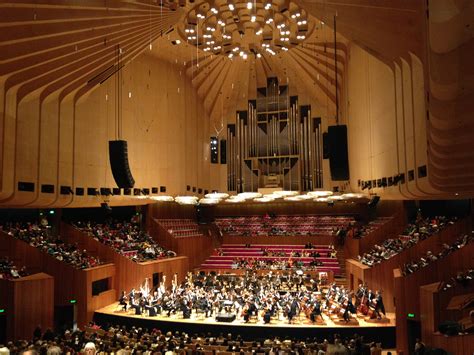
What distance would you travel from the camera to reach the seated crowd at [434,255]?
413 inches

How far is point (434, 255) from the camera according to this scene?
11.3m

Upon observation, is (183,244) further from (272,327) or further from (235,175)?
(272,327)

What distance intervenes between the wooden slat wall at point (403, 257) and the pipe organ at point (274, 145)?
7391 millimetres

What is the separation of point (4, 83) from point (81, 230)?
20.2 ft

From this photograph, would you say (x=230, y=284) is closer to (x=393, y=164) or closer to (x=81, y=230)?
(x=81, y=230)

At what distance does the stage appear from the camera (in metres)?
Answer: 9.92

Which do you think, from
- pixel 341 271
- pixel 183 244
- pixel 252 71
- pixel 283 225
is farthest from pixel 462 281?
pixel 252 71

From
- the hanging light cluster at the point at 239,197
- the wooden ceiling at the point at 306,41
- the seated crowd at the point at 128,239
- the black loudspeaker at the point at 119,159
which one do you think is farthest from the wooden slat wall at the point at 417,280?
the seated crowd at the point at 128,239

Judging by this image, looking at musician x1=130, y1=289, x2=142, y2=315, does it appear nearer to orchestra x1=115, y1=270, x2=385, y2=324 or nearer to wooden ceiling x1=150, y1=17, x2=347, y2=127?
orchestra x1=115, y1=270, x2=385, y2=324

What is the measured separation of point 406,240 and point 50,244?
36.8 feet

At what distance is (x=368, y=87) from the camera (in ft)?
42.8

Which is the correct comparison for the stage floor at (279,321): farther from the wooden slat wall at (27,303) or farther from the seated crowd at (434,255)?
the wooden slat wall at (27,303)

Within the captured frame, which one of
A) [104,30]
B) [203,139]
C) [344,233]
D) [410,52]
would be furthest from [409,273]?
[203,139]

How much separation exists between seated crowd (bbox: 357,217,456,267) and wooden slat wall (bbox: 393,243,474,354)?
98.3 inches
